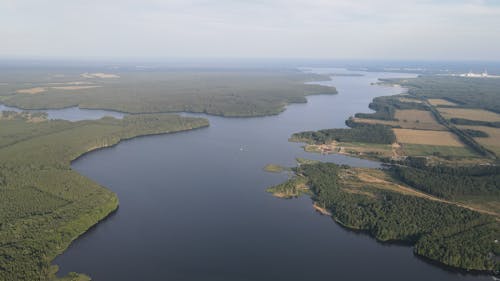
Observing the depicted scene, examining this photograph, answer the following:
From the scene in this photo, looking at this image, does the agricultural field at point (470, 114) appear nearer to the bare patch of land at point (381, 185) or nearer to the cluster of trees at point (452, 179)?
the cluster of trees at point (452, 179)

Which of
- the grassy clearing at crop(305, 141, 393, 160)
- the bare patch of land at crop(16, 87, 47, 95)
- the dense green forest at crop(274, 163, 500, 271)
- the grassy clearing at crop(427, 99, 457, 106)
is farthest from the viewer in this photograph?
the bare patch of land at crop(16, 87, 47, 95)

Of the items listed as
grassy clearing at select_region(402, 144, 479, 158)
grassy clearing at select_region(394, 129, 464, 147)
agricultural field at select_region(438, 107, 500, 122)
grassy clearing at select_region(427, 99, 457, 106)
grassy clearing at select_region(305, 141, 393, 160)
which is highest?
grassy clearing at select_region(427, 99, 457, 106)

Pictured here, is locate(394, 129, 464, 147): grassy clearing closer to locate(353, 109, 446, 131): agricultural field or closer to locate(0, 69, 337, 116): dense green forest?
locate(353, 109, 446, 131): agricultural field

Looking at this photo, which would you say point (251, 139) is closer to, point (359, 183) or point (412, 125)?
point (359, 183)

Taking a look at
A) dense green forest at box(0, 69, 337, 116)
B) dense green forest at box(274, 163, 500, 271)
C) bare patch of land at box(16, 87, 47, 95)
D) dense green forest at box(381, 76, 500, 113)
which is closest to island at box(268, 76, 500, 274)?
dense green forest at box(274, 163, 500, 271)

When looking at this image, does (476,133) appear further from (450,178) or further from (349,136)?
(450,178)

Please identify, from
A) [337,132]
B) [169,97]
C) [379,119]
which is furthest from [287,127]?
[169,97]
